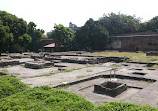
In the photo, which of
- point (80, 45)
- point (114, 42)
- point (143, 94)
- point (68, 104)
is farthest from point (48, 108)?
point (114, 42)

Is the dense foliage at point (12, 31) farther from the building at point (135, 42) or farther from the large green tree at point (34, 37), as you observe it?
the building at point (135, 42)

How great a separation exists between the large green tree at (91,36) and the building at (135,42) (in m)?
2.59

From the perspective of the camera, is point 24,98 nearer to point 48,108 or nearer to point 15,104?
point 15,104

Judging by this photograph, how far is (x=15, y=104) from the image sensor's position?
2.32 m

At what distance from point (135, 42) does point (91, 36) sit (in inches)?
303

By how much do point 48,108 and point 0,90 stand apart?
1303mm

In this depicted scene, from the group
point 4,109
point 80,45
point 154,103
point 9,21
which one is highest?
point 9,21

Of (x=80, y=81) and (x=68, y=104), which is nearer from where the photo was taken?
(x=68, y=104)

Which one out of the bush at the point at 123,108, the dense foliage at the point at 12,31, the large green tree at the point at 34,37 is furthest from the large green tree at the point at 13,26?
the bush at the point at 123,108

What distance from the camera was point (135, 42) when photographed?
2638cm

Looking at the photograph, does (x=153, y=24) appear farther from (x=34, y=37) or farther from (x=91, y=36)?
(x=34, y=37)

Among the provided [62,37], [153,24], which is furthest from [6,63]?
[153,24]

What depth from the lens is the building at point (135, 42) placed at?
24.5 meters

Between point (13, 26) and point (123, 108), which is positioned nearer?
point (123, 108)
